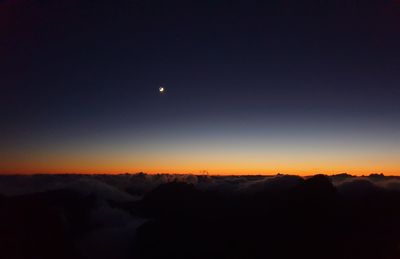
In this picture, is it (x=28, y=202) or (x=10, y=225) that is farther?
(x=28, y=202)

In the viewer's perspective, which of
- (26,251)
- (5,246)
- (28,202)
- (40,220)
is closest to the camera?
(5,246)

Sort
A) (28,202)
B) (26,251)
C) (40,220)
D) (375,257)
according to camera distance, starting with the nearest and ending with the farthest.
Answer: (26,251) < (40,220) < (28,202) < (375,257)

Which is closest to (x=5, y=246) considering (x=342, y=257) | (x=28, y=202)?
(x=28, y=202)

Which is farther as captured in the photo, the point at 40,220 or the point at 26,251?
the point at 40,220

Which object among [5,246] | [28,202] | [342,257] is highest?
[28,202]

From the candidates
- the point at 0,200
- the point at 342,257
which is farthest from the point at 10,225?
the point at 342,257

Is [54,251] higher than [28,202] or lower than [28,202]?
lower

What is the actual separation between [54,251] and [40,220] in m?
5.09

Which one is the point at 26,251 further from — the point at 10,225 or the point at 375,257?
the point at 375,257

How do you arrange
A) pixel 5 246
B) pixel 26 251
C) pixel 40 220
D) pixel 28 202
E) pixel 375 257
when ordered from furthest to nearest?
pixel 375 257, pixel 28 202, pixel 40 220, pixel 26 251, pixel 5 246

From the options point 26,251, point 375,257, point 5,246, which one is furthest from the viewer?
point 375,257

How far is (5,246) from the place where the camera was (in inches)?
2249

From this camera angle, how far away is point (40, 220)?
2746 inches

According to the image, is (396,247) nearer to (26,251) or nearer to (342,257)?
(342,257)
